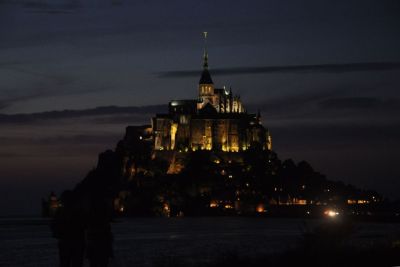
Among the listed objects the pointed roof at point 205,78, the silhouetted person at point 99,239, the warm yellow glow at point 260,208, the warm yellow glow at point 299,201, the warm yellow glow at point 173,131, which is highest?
the pointed roof at point 205,78

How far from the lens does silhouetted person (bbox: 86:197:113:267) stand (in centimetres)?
1495

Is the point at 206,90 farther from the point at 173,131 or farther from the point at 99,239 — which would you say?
the point at 99,239

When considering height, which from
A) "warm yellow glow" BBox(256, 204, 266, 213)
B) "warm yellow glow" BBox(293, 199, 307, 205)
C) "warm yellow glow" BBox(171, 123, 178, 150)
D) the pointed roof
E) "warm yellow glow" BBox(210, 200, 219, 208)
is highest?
the pointed roof

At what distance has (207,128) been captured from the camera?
410 feet

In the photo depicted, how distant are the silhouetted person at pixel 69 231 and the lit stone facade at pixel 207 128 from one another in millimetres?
109239

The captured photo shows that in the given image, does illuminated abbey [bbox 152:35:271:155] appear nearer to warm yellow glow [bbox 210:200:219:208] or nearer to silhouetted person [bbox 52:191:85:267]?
warm yellow glow [bbox 210:200:219:208]

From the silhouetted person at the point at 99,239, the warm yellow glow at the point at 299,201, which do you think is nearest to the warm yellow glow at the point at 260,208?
the warm yellow glow at the point at 299,201

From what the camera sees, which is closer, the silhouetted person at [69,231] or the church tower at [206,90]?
the silhouetted person at [69,231]

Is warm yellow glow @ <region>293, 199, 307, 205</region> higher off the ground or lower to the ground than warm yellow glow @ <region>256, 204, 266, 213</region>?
higher

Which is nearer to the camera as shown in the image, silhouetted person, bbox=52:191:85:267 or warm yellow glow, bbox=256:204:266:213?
silhouetted person, bbox=52:191:85:267

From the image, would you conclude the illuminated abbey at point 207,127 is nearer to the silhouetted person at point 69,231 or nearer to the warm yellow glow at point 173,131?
the warm yellow glow at point 173,131

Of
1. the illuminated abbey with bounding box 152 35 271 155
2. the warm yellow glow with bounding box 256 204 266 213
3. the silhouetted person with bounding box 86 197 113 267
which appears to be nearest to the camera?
the silhouetted person with bounding box 86 197 113 267

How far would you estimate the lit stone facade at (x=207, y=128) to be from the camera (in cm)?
12544

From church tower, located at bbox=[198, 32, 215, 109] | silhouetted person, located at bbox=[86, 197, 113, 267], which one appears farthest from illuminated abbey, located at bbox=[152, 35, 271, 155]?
silhouetted person, located at bbox=[86, 197, 113, 267]
